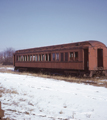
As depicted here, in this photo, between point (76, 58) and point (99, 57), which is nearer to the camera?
point (76, 58)

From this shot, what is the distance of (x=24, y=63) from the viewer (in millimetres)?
21406

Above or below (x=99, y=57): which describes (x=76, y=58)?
below

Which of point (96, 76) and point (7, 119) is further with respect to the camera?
point (96, 76)

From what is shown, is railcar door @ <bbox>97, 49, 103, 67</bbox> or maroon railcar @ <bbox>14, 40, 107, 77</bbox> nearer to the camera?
maroon railcar @ <bbox>14, 40, 107, 77</bbox>

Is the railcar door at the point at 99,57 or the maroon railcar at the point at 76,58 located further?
the railcar door at the point at 99,57

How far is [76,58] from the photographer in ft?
45.9

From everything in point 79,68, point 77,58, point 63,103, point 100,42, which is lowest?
point 63,103

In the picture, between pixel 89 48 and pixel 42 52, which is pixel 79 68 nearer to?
pixel 89 48

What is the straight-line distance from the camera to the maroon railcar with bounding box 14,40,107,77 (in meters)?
13.4

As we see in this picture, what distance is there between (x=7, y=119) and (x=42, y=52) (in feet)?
46.6

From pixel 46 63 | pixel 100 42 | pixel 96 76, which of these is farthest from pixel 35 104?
pixel 46 63

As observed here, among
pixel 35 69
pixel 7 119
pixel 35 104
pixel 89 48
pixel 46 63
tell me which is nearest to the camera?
pixel 7 119

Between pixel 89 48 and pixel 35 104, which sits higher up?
pixel 89 48

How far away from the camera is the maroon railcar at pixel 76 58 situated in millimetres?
13414
